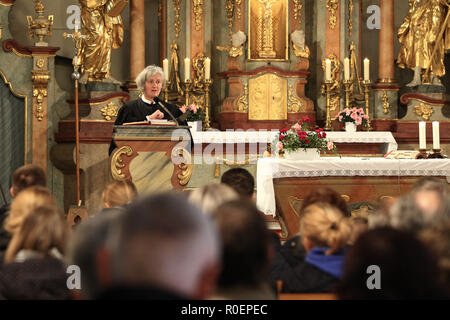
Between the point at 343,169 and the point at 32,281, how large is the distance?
4.54 m

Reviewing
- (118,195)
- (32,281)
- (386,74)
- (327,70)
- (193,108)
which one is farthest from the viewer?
(386,74)

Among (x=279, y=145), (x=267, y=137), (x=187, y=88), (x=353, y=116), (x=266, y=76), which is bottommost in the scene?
(x=279, y=145)

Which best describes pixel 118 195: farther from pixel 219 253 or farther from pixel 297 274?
pixel 219 253

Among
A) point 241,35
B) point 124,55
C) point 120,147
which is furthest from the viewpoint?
point 124,55

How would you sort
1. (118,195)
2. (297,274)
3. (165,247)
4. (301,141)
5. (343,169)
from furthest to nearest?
(301,141)
(343,169)
(118,195)
(297,274)
(165,247)

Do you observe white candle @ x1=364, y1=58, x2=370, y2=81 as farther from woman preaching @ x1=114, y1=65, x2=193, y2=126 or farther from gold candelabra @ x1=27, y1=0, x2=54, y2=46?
gold candelabra @ x1=27, y1=0, x2=54, y2=46

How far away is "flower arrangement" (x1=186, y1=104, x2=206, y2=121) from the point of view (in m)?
10.2

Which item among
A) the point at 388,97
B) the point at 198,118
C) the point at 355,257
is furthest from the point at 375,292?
the point at 388,97

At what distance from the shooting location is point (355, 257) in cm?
193

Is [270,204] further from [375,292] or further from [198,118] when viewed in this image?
[375,292]

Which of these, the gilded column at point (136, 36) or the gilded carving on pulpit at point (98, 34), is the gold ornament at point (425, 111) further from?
the gilded carving on pulpit at point (98, 34)

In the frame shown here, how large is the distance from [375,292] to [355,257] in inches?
5.8

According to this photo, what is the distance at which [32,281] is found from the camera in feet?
8.70

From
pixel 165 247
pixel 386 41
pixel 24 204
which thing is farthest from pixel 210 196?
pixel 386 41
